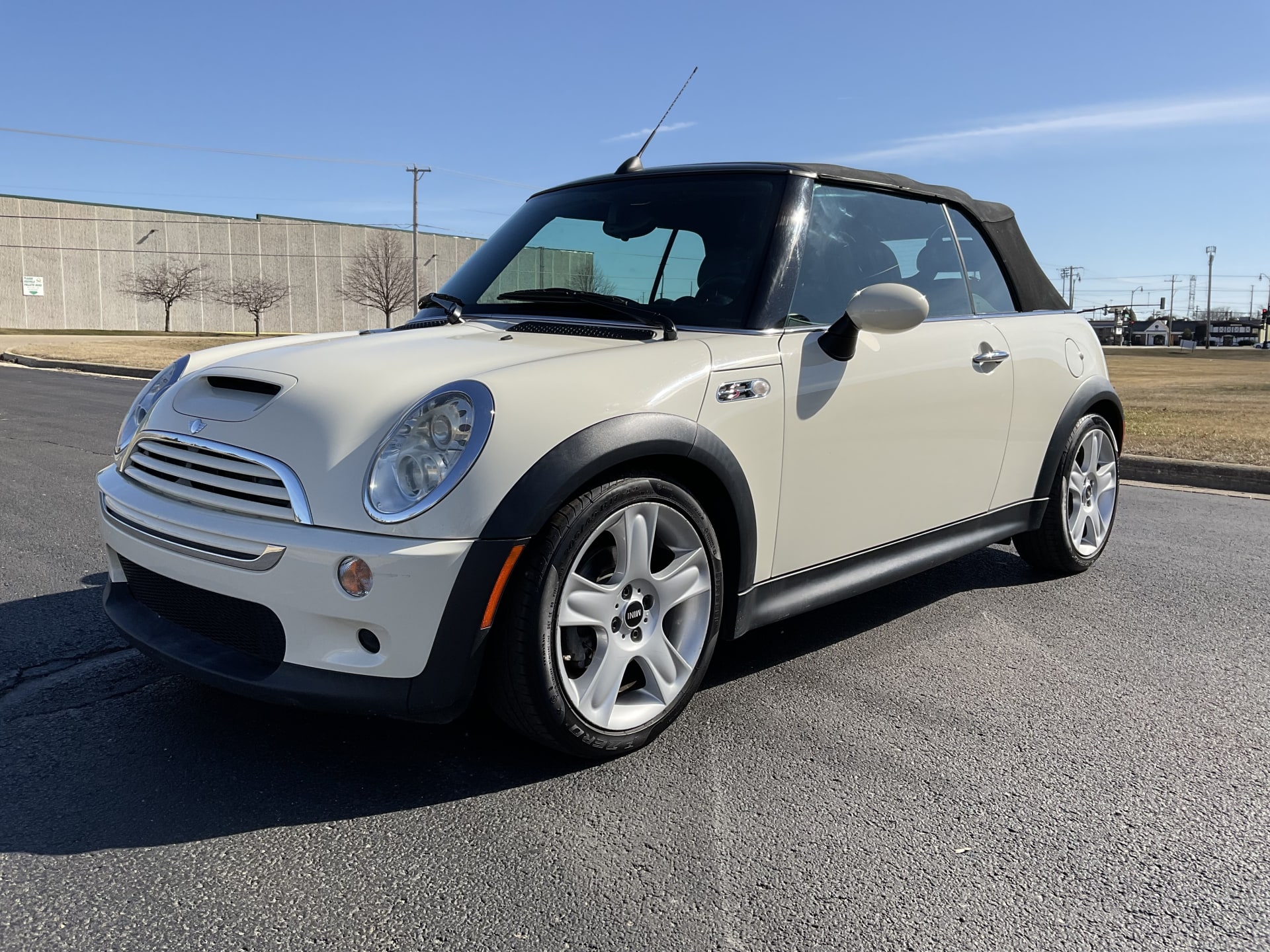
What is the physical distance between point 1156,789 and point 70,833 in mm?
2589

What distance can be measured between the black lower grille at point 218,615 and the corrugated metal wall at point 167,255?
204ft

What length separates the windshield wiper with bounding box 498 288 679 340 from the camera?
3.05 m

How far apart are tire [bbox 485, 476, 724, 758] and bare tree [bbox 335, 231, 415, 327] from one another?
65.9 metres

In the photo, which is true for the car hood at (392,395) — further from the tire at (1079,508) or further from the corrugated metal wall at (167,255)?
the corrugated metal wall at (167,255)

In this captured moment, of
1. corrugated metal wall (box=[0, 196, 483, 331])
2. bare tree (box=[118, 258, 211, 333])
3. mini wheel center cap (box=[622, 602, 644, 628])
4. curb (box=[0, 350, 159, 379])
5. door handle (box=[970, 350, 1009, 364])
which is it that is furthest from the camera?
bare tree (box=[118, 258, 211, 333])

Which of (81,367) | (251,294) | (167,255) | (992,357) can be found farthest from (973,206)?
(167,255)

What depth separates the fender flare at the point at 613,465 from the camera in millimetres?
2359

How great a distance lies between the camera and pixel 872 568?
344cm

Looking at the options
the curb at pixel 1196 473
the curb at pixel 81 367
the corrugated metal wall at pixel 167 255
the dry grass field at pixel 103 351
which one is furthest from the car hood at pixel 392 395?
the corrugated metal wall at pixel 167 255

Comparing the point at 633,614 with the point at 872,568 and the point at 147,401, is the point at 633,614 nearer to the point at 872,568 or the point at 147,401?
the point at 872,568

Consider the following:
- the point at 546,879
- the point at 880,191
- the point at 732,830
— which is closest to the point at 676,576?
the point at 732,830

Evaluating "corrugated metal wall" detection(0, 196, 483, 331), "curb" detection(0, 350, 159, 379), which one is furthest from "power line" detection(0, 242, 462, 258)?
"curb" detection(0, 350, 159, 379)

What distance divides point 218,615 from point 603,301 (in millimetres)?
1514

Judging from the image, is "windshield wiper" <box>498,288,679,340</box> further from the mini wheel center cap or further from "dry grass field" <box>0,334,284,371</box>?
"dry grass field" <box>0,334,284,371</box>
